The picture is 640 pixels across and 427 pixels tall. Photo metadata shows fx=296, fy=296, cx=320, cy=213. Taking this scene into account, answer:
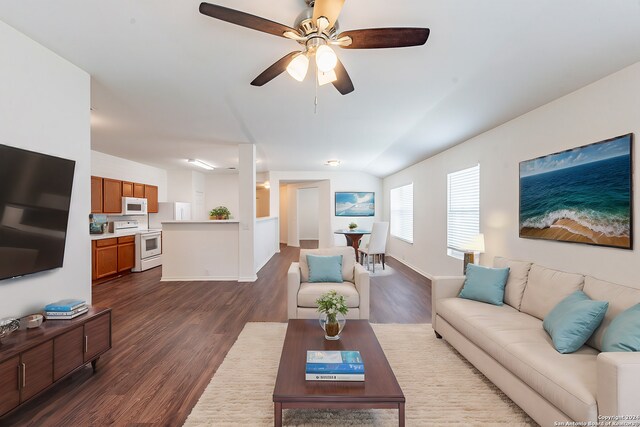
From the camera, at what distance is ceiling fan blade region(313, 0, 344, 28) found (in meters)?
1.42

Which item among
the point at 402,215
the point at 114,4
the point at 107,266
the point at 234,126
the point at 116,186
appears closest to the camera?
the point at 114,4

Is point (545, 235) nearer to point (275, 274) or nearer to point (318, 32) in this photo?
point (318, 32)

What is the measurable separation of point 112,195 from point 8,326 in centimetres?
481

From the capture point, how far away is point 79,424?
72.6 inches

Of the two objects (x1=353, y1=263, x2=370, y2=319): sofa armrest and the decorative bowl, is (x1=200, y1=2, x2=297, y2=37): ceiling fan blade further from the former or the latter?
(x1=353, y1=263, x2=370, y2=319): sofa armrest

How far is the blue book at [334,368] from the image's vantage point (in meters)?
1.72

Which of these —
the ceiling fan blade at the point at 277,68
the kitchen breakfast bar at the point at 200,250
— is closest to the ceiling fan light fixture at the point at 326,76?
the ceiling fan blade at the point at 277,68

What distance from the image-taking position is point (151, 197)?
745cm

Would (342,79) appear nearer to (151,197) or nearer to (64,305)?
(64,305)

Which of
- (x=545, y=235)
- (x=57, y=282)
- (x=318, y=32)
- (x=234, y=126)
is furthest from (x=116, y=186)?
(x=545, y=235)

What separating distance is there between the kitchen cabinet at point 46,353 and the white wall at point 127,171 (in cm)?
477

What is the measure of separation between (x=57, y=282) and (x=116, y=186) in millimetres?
4395

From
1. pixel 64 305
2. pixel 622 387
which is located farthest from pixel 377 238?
pixel 64 305

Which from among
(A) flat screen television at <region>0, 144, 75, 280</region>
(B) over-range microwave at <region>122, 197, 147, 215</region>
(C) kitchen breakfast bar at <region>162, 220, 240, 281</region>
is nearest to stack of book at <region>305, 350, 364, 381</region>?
(A) flat screen television at <region>0, 144, 75, 280</region>
